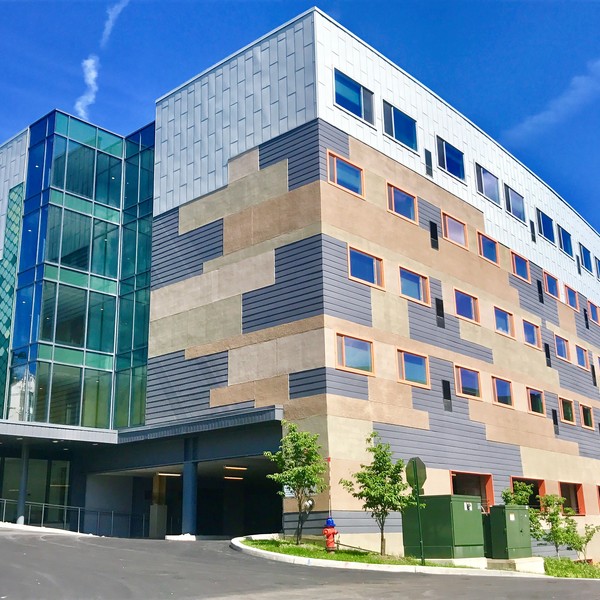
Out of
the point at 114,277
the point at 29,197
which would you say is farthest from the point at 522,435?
the point at 29,197

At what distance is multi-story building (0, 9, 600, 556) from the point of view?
2978 centimetres

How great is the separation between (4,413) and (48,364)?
3098 millimetres

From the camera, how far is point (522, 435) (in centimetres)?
3862

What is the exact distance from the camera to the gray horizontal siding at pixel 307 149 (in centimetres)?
3039

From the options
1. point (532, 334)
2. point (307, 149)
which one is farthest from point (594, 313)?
point (307, 149)

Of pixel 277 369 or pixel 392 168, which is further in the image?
pixel 392 168

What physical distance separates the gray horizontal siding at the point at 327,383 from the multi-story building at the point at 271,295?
0.25 feet

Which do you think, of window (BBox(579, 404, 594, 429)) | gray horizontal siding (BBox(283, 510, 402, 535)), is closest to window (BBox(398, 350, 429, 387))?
gray horizontal siding (BBox(283, 510, 402, 535))

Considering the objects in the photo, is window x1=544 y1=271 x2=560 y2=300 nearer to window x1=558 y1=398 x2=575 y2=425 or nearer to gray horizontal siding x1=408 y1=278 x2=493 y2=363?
window x1=558 y1=398 x2=575 y2=425

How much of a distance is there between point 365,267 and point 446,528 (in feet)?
36.8

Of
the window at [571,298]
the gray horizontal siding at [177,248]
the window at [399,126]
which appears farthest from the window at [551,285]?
the gray horizontal siding at [177,248]

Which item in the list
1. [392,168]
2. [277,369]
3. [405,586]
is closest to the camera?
[405,586]

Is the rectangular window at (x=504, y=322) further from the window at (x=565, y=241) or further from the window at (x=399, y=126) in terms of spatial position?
the window at (x=565, y=241)

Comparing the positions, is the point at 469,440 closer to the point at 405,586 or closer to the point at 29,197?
the point at 405,586
